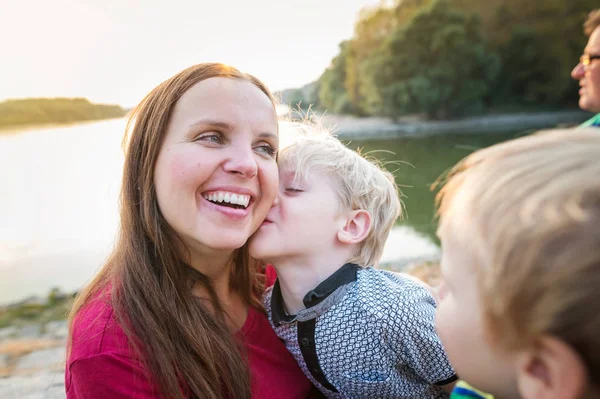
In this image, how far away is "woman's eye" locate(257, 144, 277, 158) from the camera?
131 centimetres

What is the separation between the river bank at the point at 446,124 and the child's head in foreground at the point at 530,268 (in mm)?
4133

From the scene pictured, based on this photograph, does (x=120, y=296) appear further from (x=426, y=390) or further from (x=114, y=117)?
(x=114, y=117)

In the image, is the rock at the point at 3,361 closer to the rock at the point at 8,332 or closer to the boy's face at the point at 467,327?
the rock at the point at 8,332

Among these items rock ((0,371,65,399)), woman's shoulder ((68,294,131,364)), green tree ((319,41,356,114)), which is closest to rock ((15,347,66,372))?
rock ((0,371,65,399))

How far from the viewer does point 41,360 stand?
2.82m

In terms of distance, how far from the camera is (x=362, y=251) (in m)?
1.49

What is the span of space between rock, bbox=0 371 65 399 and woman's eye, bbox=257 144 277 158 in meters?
1.92

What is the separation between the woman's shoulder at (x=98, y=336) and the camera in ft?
3.21

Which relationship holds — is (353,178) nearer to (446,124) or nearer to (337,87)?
(337,87)

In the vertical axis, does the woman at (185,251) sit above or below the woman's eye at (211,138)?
below

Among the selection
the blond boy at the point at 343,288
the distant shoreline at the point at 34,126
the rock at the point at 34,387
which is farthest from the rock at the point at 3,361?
the blond boy at the point at 343,288

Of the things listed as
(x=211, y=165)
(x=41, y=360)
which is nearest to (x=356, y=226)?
(x=211, y=165)

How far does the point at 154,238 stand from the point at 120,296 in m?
0.19

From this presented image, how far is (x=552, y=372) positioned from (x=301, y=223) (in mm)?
872
